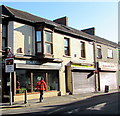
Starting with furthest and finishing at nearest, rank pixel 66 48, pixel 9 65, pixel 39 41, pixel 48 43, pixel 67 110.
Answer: pixel 66 48
pixel 48 43
pixel 39 41
pixel 9 65
pixel 67 110

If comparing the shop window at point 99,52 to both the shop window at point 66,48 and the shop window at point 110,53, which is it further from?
the shop window at point 66,48

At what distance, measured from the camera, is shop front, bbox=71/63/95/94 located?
1975 centimetres

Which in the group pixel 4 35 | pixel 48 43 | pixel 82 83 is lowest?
pixel 82 83

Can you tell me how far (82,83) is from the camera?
2097 centimetres

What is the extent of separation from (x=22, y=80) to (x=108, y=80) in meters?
14.3

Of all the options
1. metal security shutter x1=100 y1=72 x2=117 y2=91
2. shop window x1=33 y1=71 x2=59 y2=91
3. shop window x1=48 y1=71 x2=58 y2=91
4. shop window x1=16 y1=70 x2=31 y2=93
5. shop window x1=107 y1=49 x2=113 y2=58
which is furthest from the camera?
shop window x1=107 y1=49 x2=113 y2=58

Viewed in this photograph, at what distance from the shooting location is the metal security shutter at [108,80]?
80.3ft

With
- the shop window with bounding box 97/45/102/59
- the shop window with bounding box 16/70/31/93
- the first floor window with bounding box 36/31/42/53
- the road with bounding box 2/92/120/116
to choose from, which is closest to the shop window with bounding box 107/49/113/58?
the shop window with bounding box 97/45/102/59

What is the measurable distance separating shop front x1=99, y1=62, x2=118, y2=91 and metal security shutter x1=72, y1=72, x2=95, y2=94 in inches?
77.8

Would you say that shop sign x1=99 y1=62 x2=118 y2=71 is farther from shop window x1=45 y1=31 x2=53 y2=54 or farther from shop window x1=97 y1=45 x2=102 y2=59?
shop window x1=45 y1=31 x2=53 y2=54

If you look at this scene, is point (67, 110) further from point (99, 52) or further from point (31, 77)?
point (99, 52)

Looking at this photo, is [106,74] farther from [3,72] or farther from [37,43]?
[3,72]

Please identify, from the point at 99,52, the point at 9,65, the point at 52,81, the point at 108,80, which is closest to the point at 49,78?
the point at 52,81

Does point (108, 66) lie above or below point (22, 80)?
above
